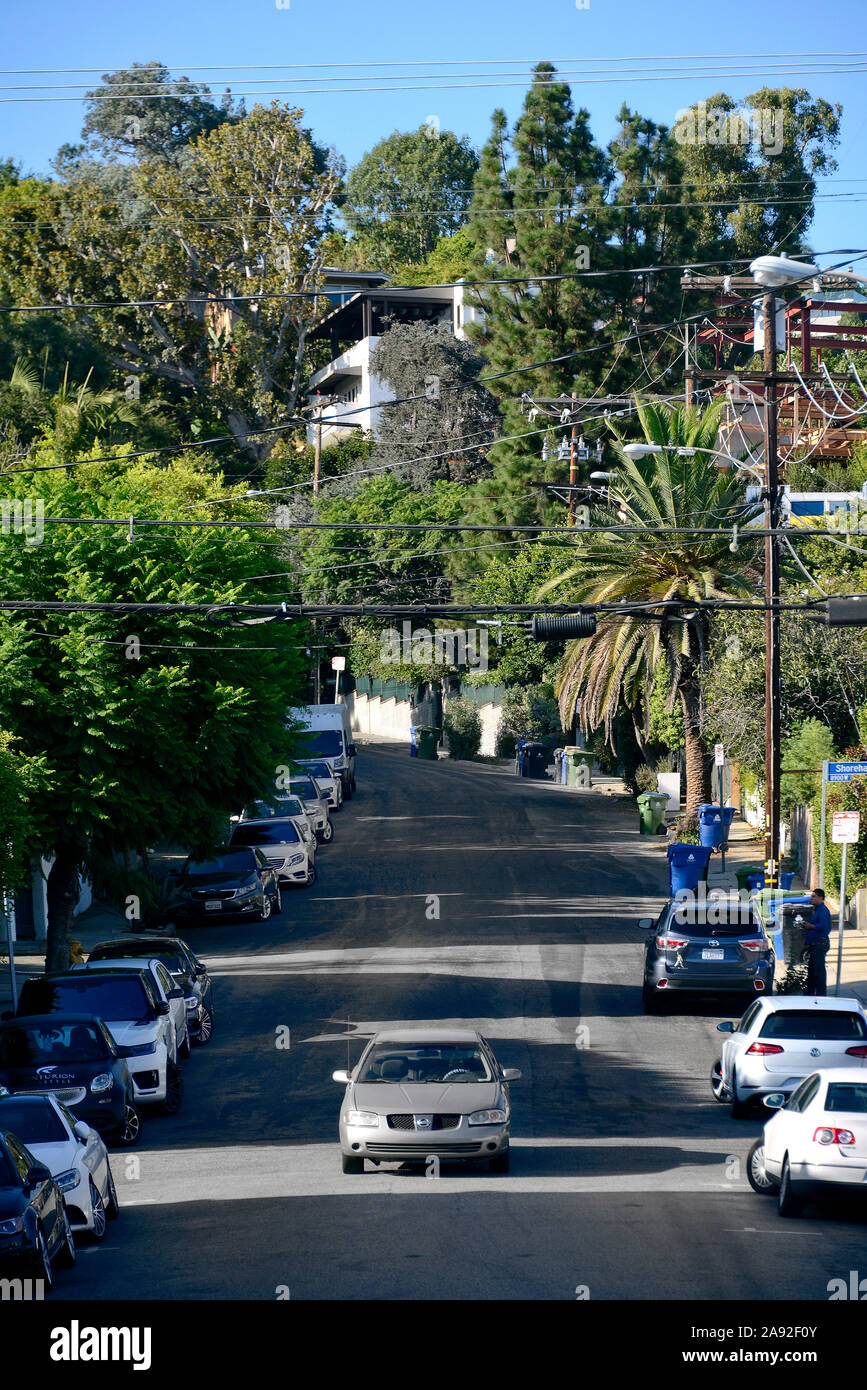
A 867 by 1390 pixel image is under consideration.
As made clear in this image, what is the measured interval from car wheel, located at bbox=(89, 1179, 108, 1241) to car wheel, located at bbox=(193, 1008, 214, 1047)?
9457mm

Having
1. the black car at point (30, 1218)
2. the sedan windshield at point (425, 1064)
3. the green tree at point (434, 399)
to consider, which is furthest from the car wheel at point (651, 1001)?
the green tree at point (434, 399)

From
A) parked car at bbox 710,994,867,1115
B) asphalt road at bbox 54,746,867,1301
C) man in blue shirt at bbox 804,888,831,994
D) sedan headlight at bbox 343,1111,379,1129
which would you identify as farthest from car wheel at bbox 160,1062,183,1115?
man in blue shirt at bbox 804,888,831,994

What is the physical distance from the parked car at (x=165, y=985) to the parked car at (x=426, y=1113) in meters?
5.22

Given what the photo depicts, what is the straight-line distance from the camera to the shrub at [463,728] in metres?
68.3

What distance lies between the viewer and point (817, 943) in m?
23.0

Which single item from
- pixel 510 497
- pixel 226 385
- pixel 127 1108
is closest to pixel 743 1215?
pixel 127 1108

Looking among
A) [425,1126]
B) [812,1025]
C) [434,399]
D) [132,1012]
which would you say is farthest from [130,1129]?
[434,399]

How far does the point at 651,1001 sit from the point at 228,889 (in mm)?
11362

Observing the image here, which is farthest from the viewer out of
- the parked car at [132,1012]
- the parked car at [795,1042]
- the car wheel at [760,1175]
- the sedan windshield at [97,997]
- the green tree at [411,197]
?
the green tree at [411,197]

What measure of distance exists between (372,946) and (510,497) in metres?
38.3

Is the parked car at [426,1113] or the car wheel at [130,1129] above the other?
the parked car at [426,1113]

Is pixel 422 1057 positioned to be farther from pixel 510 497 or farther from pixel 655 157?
pixel 655 157

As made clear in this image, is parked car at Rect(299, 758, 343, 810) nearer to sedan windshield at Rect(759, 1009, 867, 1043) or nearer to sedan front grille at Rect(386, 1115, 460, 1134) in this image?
sedan windshield at Rect(759, 1009, 867, 1043)

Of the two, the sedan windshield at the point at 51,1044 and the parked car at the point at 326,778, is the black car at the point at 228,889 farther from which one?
the sedan windshield at the point at 51,1044
